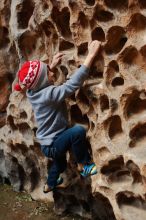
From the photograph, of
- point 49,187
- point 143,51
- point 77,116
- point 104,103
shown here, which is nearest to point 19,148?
point 49,187

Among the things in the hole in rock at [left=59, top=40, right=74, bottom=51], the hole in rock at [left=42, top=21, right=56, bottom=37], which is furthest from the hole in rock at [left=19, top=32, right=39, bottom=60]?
the hole in rock at [left=59, top=40, right=74, bottom=51]

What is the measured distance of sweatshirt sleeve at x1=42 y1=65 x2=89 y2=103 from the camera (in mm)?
2537

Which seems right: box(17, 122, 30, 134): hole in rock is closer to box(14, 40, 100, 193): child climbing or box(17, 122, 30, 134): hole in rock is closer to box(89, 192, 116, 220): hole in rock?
box(14, 40, 100, 193): child climbing

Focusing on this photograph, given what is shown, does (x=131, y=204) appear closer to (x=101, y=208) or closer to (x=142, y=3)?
(x=101, y=208)

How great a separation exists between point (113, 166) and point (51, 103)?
51 centimetres

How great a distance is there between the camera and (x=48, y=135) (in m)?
2.75

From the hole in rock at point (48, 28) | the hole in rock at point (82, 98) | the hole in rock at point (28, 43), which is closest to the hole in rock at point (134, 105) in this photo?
the hole in rock at point (82, 98)

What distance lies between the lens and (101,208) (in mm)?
2949

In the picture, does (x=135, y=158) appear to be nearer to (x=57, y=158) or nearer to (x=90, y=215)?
(x=57, y=158)

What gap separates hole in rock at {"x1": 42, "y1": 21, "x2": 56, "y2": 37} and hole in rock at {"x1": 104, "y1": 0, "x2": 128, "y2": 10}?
1.71 ft

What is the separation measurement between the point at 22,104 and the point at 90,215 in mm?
928

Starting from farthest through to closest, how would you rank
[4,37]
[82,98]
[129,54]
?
[4,37], [82,98], [129,54]

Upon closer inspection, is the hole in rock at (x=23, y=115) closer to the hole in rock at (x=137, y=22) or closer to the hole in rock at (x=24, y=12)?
the hole in rock at (x=24, y=12)

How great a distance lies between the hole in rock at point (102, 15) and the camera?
250 centimetres
